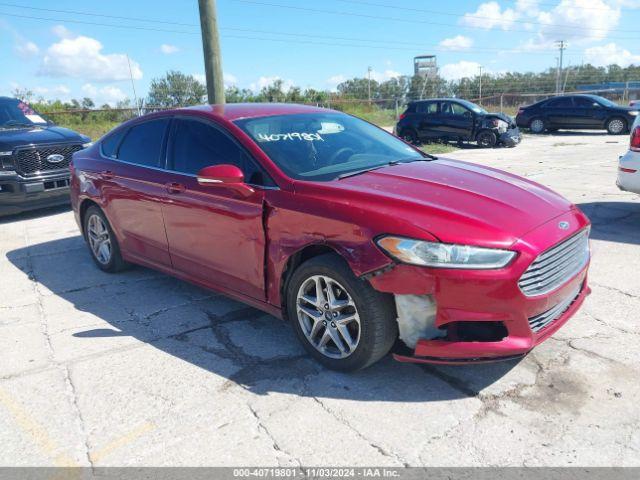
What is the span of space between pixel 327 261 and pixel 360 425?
0.93 m

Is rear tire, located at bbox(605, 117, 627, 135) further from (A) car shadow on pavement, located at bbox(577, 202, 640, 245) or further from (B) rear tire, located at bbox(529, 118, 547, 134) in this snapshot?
(A) car shadow on pavement, located at bbox(577, 202, 640, 245)

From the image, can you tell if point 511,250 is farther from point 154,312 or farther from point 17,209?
point 17,209

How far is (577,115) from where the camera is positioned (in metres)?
19.6

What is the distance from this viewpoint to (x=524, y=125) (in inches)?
829

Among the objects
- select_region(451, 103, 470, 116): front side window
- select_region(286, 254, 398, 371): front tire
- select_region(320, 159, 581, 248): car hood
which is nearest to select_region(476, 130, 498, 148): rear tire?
select_region(451, 103, 470, 116): front side window

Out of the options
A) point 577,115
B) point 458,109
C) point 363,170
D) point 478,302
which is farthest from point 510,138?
point 478,302

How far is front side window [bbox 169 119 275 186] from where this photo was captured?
3719 mm

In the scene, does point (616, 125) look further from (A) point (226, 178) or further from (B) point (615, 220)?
(A) point (226, 178)

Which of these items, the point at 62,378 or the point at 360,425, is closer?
the point at 360,425

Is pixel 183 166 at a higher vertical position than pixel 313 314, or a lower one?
higher

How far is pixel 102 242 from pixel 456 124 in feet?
43.3

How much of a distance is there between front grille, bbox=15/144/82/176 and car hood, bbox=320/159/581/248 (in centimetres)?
Result: 654

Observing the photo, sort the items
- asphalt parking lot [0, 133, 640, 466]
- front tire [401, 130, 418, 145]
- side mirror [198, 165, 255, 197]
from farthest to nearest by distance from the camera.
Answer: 1. front tire [401, 130, 418, 145]
2. side mirror [198, 165, 255, 197]
3. asphalt parking lot [0, 133, 640, 466]

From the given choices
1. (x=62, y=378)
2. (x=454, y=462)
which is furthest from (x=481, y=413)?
(x=62, y=378)
